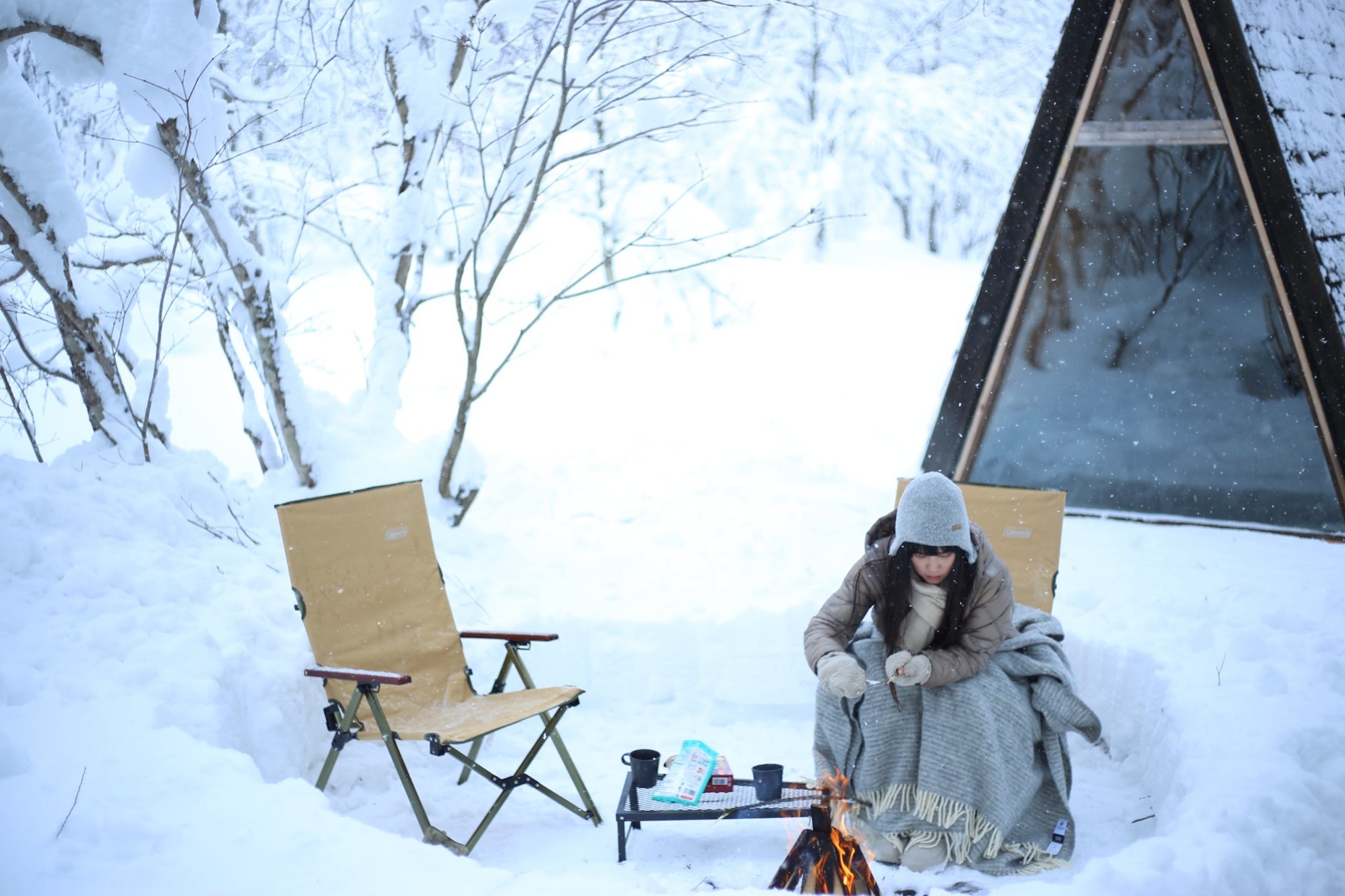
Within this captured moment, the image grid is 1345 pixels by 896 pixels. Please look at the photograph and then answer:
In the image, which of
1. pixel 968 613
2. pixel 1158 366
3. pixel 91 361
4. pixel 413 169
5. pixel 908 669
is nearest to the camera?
pixel 908 669

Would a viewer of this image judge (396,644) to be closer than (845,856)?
No

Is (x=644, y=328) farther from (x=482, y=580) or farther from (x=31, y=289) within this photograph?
(x=482, y=580)

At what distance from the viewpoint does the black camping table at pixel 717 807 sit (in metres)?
2.76

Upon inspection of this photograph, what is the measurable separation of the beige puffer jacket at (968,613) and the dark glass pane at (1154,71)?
3.24 meters

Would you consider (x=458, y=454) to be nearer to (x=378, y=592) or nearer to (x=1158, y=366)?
(x=378, y=592)

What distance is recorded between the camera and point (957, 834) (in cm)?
265

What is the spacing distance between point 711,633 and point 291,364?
2.66 meters

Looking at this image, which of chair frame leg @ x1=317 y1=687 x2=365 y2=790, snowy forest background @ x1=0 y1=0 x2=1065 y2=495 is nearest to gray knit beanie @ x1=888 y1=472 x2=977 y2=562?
chair frame leg @ x1=317 y1=687 x2=365 y2=790

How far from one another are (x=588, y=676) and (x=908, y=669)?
1.99 m

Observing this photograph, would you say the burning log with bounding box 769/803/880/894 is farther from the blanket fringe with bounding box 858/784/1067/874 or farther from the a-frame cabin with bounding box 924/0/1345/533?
the a-frame cabin with bounding box 924/0/1345/533

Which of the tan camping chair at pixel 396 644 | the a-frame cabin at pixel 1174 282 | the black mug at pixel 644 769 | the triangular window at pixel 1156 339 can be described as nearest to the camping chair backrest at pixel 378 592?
the tan camping chair at pixel 396 644

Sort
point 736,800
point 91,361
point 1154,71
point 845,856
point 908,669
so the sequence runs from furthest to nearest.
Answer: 1. point 1154,71
2. point 91,361
3. point 736,800
4. point 908,669
5. point 845,856

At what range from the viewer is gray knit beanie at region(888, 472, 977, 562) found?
2672mm

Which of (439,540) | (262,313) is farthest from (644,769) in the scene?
(262,313)
